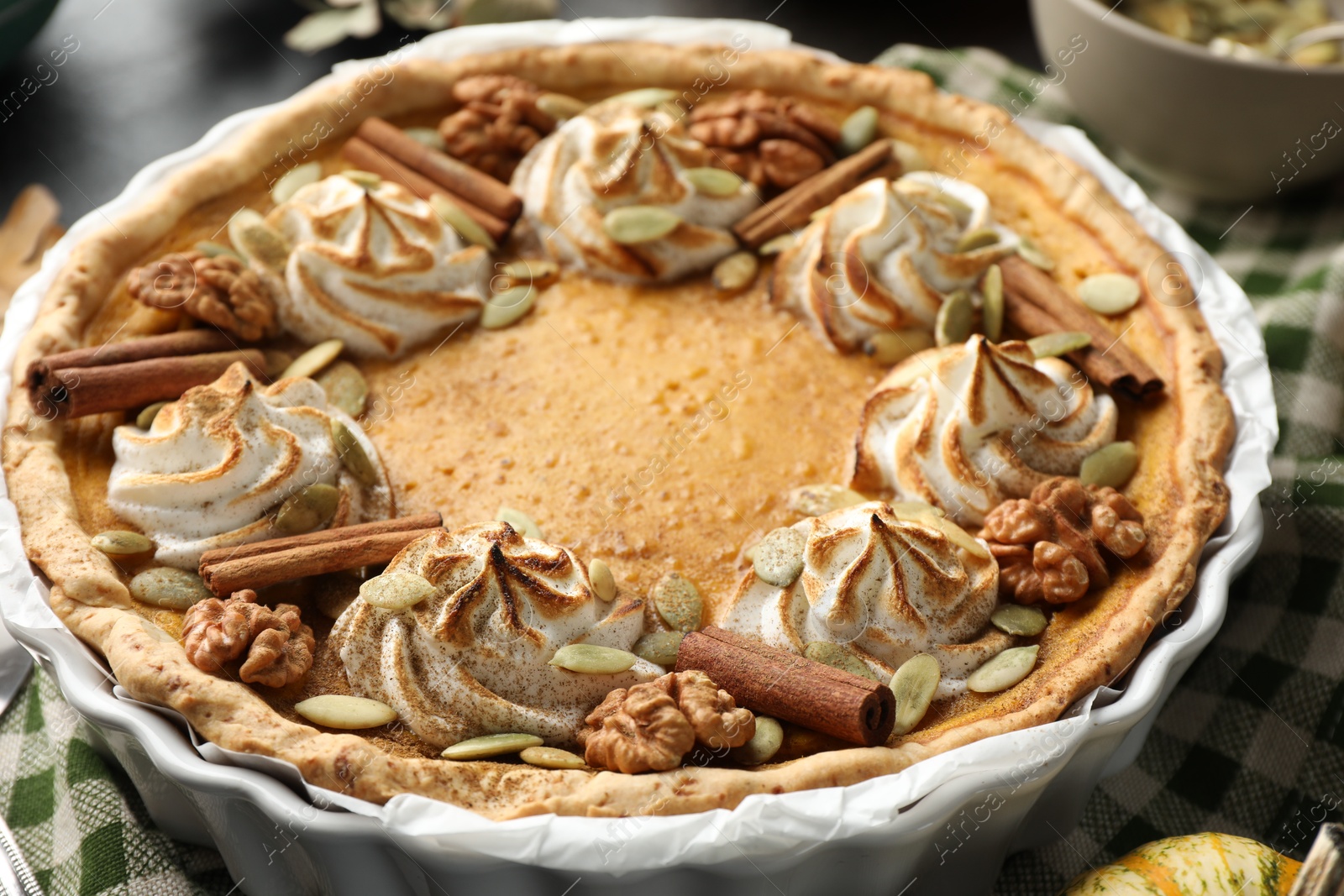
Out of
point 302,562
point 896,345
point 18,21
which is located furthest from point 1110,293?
point 18,21

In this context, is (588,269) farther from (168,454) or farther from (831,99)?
(168,454)

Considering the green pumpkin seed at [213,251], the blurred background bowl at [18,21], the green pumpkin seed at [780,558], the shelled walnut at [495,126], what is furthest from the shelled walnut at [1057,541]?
the blurred background bowl at [18,21]

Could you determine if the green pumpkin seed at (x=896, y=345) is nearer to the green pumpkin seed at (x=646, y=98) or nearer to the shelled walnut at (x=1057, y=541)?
the shelled walnut at (x=1057, y=541)

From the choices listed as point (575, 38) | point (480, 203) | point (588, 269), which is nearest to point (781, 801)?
point (588, 269)

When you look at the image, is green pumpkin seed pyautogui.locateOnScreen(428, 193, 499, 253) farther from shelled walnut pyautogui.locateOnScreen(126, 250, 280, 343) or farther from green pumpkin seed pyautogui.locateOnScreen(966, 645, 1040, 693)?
green pumpkin seed pyautogui.locateOnScreen(966, 645, 1040, 693)

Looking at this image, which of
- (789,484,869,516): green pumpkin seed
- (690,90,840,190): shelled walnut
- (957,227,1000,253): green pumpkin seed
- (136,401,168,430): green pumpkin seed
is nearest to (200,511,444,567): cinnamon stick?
(136,401,168,430): green pumpkin seed

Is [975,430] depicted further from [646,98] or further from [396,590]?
[646,98]
